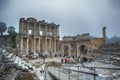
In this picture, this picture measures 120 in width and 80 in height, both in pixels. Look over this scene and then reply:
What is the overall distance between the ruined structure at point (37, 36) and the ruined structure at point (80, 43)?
2930mm

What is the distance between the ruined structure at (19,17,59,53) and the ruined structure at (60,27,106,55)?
9.61ft

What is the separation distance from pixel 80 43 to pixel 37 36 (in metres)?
12.0

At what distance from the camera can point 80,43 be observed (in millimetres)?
38844

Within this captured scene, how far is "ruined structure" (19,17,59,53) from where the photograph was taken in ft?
109

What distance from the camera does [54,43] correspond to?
39.6 meters

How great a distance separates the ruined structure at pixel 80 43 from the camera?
118 ft

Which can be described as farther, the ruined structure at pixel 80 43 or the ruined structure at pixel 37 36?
the ruined structure at pixel 80 43

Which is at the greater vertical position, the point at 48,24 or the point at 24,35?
the point at 48,24

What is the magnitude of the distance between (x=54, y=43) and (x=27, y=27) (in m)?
9.30

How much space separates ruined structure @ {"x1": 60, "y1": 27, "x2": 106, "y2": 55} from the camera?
118 feet

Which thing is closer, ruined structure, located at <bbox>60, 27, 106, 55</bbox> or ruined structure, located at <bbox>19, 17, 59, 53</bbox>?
ruined structure, located at <bbox>19, 17, 59, 53</bbox>

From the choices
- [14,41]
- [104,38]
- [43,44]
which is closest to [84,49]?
[104,38]

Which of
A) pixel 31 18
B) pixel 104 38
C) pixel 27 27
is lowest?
pixel 104 38

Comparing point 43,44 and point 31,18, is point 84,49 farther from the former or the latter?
point 31,18
